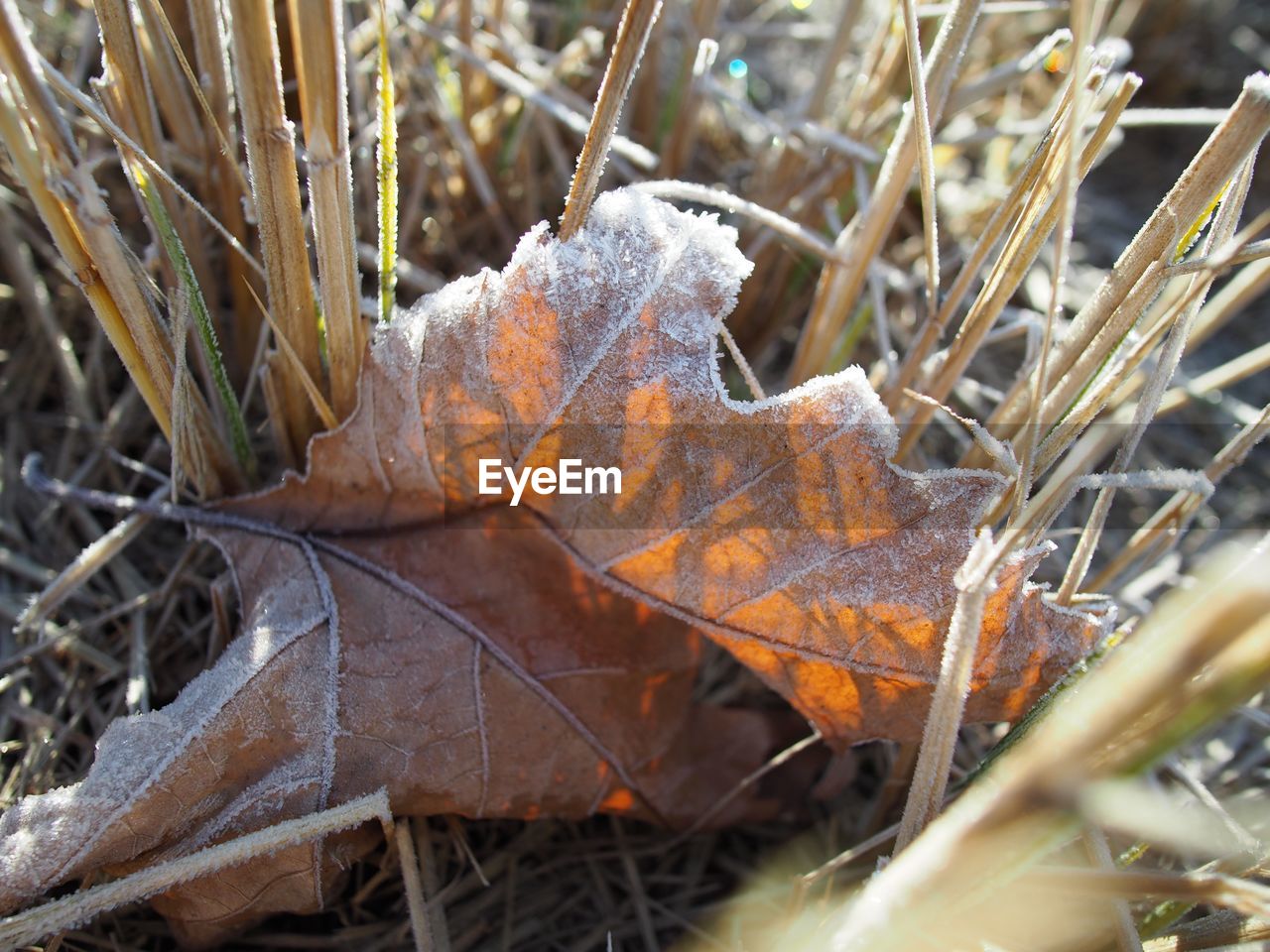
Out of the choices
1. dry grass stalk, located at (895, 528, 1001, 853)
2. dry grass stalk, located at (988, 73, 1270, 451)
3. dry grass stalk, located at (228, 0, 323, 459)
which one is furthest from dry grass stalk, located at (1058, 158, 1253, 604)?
dry grass stalk, located at (228, 0, 323, 459)

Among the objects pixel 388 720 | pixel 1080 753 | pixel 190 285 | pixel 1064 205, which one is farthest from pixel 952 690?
pixel 190 285

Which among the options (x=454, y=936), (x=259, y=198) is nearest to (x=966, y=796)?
(x=454, y=936)

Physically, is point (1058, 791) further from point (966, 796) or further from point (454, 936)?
point (454, 936)

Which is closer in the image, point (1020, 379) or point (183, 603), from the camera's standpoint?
point (1020, 379)

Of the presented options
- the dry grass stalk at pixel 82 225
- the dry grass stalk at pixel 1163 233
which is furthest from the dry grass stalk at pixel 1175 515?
the dry grass stalk at pixel 82 225

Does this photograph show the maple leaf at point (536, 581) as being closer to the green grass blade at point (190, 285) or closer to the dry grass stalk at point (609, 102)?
the dry grass stalk at point (609, 102)

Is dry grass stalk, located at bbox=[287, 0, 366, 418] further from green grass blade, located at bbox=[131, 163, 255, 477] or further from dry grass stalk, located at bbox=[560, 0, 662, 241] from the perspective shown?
dry grass stalk, located at bbox=[560, 0, 662, 241]
